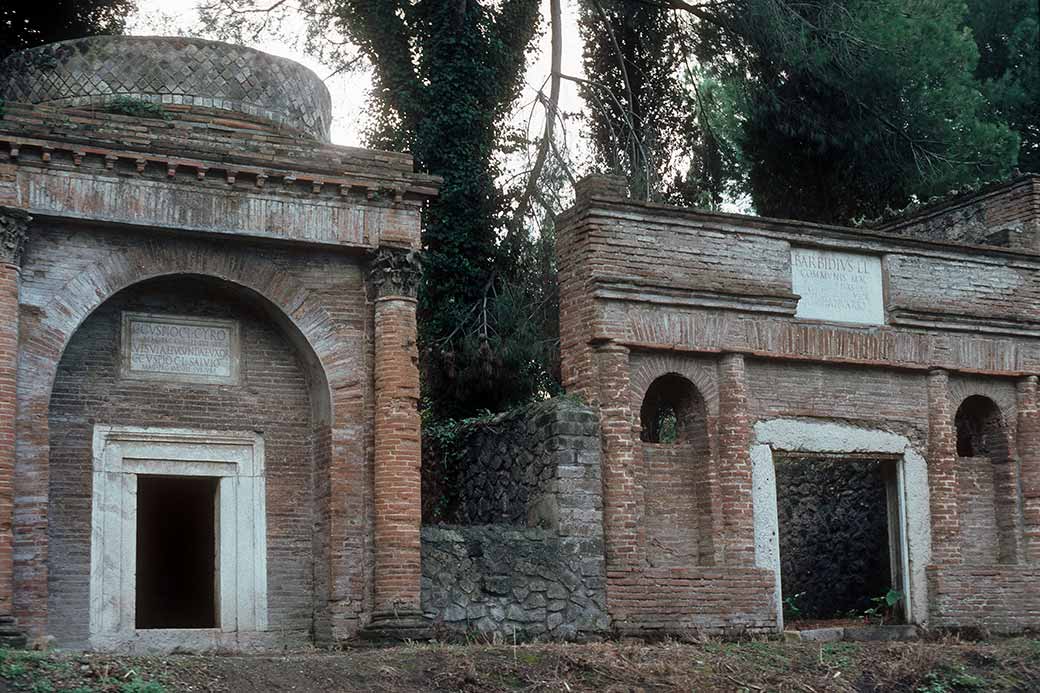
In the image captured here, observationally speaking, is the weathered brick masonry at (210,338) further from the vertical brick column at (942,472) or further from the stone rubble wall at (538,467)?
the vertical brick column at (942,472)

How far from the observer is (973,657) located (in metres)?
15.4

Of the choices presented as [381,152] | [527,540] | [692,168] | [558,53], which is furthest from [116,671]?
[692,168]

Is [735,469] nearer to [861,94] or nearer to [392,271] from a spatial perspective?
[392,271]

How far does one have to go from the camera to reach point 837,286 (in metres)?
17.5

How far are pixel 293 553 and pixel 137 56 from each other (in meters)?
5.23

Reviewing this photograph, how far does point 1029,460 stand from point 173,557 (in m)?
10.4

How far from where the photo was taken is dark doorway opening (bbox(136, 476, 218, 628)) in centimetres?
1733

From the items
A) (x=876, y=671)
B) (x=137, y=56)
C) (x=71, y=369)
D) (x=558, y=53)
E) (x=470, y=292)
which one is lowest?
(x=876, y=671)

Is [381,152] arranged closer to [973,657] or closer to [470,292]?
[470,292]

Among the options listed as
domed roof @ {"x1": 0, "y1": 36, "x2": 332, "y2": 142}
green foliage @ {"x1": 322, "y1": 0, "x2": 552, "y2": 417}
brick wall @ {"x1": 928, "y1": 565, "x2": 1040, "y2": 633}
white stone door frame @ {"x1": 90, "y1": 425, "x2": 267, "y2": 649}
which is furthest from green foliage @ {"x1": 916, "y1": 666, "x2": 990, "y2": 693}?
domed roof @ {"x1": 0, "y1": 36, "x2": 332, "y2": 142}

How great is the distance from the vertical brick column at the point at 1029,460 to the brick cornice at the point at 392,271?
316 inches

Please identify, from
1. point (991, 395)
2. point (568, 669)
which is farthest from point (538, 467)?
point (991, 395)

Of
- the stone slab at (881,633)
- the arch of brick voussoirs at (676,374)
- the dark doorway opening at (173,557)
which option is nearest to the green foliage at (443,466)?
the arch of brick voussoirs at (676,374)

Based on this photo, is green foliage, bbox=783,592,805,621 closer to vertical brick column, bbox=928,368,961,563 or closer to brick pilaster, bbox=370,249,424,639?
vertical brick column, bbox=928,368,961,563
